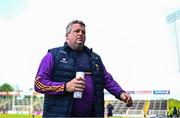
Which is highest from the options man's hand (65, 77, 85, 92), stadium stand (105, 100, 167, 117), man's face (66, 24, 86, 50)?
stadium stand (105, 100, 167, 117)

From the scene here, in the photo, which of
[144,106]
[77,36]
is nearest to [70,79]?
[77,36]

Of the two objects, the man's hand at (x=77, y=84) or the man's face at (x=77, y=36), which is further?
the man's face at (x=77, y=36)

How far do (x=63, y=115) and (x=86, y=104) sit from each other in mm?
270

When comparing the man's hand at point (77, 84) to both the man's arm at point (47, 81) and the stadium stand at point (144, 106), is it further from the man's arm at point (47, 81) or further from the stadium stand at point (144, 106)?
the stadium stand at point (144, 106)

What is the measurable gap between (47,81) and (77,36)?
21.1 inches

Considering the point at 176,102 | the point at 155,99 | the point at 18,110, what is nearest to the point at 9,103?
the point at 18,110

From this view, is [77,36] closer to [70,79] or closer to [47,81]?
[70,79]

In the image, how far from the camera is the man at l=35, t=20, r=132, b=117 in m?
4.58

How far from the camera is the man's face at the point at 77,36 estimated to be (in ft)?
15.4

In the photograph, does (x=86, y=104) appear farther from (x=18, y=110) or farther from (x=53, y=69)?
(x=18, y=110)

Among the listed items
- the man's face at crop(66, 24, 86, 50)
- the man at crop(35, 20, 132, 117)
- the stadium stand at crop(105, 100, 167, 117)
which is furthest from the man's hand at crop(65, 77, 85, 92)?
the stadium stand at crop(105, 100, 167, 117)

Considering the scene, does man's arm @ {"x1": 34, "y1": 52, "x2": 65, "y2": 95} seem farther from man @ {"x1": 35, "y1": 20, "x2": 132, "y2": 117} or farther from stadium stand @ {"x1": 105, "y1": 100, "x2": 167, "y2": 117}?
stadium stand @ {"x1": 105, "y1": 100, "x2": 167, "y2": 117}

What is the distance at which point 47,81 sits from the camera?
4621mm

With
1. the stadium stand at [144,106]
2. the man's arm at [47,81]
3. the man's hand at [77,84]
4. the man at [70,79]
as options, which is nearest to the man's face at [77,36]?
the man at [70,79]
